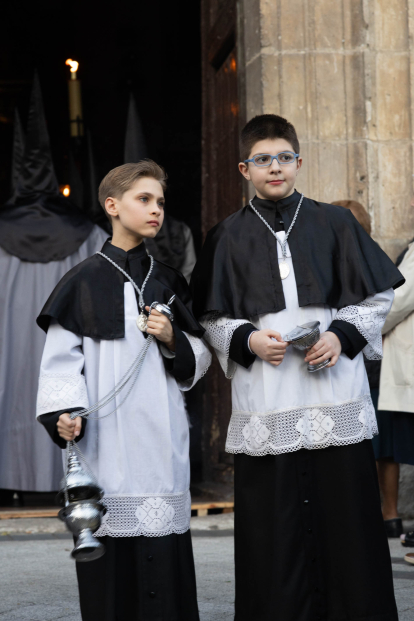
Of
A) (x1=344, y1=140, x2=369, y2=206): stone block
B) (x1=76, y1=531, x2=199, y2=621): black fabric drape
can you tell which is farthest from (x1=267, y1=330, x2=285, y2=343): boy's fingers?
(x1=344, y1=140, x2=369, y2=206): stone block

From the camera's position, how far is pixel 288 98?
17.0 ft

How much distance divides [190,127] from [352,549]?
642 cm

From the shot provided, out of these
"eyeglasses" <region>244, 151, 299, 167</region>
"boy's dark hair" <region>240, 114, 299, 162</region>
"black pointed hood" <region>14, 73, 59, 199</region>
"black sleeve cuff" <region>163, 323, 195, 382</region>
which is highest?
"black pointed hood" <region>14, 73, 59, 199</region>

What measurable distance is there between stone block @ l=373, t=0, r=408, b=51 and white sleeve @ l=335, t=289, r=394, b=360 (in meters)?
2.50

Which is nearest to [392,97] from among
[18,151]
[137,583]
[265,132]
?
[265,132]

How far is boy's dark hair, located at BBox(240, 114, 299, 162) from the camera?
3262 millimetres

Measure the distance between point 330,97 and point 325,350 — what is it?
2.62m

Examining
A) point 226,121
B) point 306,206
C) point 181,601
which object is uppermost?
point 226,121

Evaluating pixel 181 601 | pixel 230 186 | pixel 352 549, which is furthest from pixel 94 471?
pixel 230 186

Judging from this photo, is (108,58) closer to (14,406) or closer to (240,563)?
(14,406)

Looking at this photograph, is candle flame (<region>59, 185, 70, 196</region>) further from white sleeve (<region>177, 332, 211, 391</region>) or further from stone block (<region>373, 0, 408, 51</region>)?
white sleeve (<region>177, 332, 211, 391</region>)

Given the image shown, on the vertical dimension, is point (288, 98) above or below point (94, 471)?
above

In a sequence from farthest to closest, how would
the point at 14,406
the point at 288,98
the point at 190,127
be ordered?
1. the point at 190,127
2. the point at 14,406
3. the point at 288,98

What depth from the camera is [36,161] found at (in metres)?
6.01
